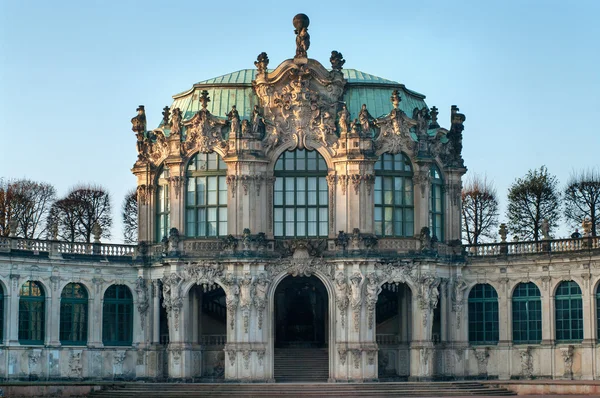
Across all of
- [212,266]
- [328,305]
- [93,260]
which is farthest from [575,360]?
[93,260]

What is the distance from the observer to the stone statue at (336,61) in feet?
250

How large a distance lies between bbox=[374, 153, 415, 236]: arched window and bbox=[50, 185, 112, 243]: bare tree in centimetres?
2191

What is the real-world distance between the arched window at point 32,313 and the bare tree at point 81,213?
16171 millimetres

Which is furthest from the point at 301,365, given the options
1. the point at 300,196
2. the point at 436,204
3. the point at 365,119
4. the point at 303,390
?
the point at 365,119

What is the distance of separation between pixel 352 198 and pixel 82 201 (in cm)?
2253

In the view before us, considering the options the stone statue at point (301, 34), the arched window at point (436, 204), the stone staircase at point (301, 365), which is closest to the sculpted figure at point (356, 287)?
the stone staircase at point (301, 365)

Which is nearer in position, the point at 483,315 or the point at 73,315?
the point at 73,315

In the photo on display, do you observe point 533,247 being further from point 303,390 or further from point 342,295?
point 303,390

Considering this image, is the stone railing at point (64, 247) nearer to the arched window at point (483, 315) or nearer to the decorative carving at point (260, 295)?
the decorative carving at point (260, 295)

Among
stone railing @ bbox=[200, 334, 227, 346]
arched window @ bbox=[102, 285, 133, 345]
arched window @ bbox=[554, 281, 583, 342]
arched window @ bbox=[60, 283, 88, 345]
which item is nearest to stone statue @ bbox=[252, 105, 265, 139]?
stone railing @ bbox=[200, 334, 227, 346]

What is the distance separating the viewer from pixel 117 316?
77.0 meters

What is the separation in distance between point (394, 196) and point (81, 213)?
23.2m

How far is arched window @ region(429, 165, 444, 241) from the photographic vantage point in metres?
76.4

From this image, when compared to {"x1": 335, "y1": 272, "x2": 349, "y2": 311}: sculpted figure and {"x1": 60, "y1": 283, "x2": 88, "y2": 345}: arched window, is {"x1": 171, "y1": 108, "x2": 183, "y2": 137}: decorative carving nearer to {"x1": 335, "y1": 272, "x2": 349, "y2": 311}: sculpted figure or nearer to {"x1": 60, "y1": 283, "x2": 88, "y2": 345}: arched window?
{"x1": 60, "y1": 283, "x2": 88, "y2": 345}: arched window
